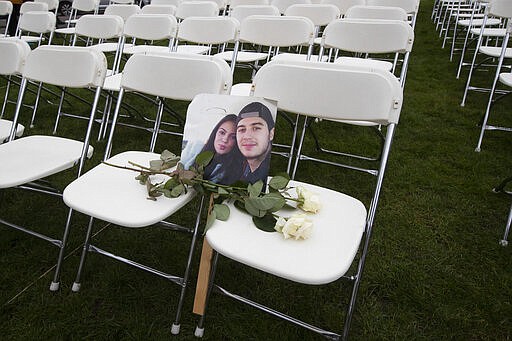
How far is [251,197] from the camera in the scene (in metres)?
1.39

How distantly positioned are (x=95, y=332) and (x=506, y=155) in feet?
9.75

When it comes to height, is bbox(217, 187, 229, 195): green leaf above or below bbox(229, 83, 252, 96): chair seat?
below

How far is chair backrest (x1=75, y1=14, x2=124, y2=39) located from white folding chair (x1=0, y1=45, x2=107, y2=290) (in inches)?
52.1

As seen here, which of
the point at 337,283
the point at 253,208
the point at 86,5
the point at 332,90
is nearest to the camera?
the point at 253,208

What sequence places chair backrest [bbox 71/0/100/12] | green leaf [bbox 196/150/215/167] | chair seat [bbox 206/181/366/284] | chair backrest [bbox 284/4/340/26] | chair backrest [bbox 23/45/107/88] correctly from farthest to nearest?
chair backrest [bbox 71/0/100/12]
chair backrest [bbox 284/4/340/26]
chair backrest [bbox 23/45/107/88]
green leaf [bbox 196/150/215/167]
chair seat [bbox 206/181/366/284]

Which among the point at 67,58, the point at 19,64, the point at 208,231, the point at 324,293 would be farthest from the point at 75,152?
the point at 324,293

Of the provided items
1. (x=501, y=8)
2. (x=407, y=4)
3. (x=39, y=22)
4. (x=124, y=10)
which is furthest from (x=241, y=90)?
(x=39, y=22)

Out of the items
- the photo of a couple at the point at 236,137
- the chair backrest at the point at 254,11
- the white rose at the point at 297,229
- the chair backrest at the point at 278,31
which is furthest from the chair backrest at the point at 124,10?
the white rose at the point at 297,229

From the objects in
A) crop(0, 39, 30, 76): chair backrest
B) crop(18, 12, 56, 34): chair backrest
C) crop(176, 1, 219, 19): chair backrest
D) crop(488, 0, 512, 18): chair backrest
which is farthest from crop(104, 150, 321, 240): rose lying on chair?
crop(18, 12, 56, 34): chair backrest

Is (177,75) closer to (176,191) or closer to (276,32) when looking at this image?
(176,191)

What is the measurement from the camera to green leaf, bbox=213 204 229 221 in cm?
136

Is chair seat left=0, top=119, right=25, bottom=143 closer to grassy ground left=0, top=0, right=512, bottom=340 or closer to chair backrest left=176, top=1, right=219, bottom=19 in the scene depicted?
grassy ground left=0, top=0, right=512, bottom=340

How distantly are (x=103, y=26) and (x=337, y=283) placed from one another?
283 centimetres

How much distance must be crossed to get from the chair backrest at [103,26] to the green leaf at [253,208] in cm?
256
